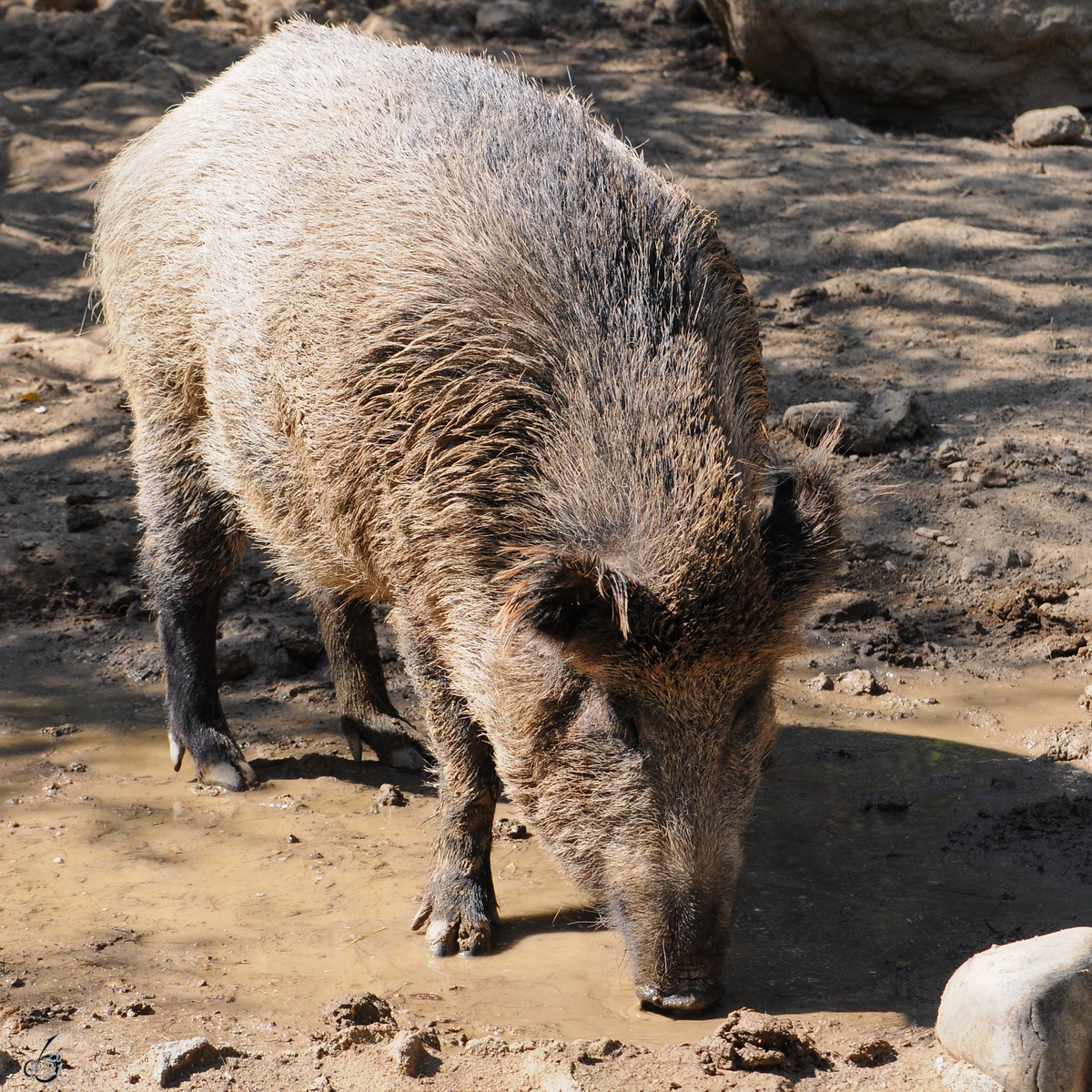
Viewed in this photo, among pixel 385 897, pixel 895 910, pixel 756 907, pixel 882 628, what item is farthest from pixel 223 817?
pixel 882 628

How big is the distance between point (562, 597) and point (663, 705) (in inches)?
13.6

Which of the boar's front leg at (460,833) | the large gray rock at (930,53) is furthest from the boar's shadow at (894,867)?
the large gray rock at (930,53)

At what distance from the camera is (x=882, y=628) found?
5.07m

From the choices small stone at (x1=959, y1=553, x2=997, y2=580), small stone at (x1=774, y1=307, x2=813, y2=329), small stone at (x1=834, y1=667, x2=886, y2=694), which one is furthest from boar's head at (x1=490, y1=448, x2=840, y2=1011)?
small stone at (x1=774, y1=307, x2=813, y2=329)

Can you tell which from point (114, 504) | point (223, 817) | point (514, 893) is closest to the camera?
point (514, 893)

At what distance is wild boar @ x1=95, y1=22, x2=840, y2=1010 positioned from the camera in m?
2.91

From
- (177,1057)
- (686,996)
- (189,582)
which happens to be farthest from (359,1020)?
(189,582)

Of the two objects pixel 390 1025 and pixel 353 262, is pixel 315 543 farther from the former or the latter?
pixel 390 1025

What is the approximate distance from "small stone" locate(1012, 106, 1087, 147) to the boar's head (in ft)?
21.0

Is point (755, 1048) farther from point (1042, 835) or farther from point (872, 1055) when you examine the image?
point (1042, 835)

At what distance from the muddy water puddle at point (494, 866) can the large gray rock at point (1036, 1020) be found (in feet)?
1.19

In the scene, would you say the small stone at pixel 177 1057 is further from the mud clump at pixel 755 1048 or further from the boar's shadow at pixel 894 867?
the boar's shadow at pixel 894 867

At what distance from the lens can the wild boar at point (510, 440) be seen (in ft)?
9.56

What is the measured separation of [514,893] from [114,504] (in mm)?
3173
